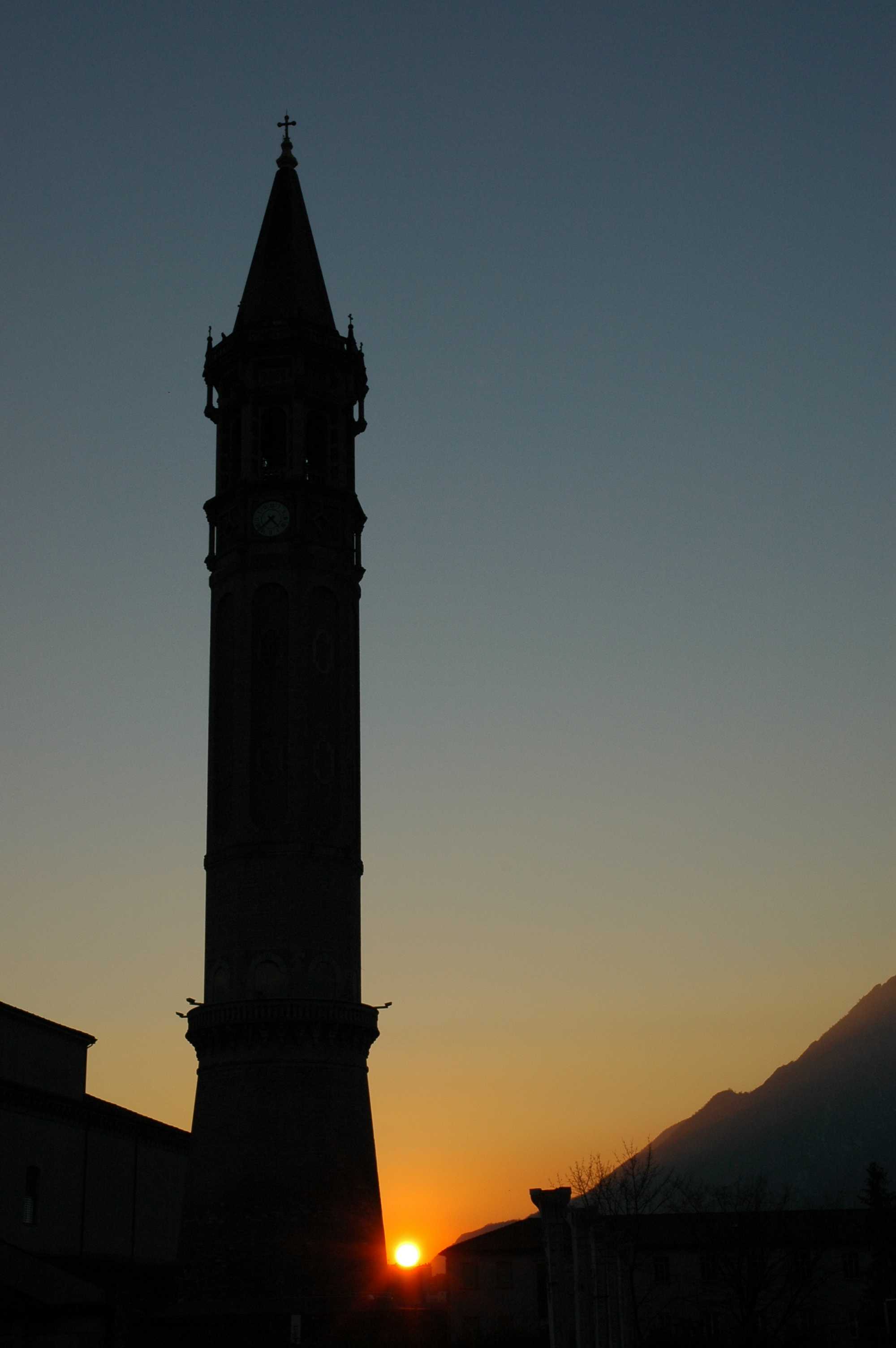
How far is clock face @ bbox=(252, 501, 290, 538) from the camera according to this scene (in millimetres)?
56625

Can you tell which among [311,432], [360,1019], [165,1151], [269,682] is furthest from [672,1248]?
[311,432]

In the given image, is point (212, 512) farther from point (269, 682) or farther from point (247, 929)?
point (247, 929)

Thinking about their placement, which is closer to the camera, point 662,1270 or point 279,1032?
point 279,1032

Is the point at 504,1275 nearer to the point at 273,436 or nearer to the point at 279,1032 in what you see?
the point at 279,1032

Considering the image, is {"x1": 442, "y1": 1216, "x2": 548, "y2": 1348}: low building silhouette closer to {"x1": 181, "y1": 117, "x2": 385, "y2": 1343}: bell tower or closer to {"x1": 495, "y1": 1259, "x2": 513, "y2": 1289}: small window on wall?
{"x1": 495, "y1": 1259, "x2": 513, "y2": 1289}: small window on wall

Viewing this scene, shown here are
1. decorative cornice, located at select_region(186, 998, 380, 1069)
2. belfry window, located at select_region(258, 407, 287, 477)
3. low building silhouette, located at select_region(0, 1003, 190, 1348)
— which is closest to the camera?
low building silhouette, located at select_region(0, 1003, 190, 1348)

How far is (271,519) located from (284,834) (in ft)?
36.5

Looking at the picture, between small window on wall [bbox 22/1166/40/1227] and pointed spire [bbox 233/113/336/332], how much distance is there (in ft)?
96.6

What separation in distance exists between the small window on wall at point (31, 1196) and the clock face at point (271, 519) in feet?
72.1

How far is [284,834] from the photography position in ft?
175

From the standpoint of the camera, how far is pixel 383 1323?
1961 inches

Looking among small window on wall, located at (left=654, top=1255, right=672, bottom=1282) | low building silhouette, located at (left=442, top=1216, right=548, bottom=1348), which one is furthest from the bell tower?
low building silhouette, located at (left=442, top=1216, right=548, bottom=1348)

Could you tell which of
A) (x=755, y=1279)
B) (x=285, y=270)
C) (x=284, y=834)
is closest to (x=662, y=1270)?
(x=755, y=1279)

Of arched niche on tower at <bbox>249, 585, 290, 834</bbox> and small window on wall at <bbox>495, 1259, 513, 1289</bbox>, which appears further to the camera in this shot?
small window on wall at <bbox>495, 1259, 513, 1289</bbox>
